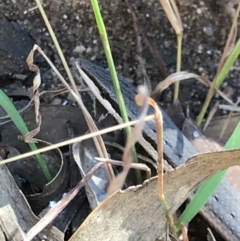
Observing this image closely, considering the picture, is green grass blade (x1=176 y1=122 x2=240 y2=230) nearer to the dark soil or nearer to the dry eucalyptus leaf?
the dry eucalyptus leaf

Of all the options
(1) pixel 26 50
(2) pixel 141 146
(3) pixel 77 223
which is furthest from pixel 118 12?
(3) pixel 77 223

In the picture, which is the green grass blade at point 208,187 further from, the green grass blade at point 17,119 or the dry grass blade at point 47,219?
the green grass blade at point 17,119

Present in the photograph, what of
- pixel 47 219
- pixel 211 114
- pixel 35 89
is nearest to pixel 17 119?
pixel 35 89

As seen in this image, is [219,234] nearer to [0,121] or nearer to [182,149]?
[182,149]

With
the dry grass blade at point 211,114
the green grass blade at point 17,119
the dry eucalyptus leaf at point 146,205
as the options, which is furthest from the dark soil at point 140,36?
the dry eucalyptus leaf at point 146,205

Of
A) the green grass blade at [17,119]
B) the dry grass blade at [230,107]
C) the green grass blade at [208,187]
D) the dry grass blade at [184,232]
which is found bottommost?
the dry grass blade at [230,107]

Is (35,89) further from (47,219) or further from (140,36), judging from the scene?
(140,36)
